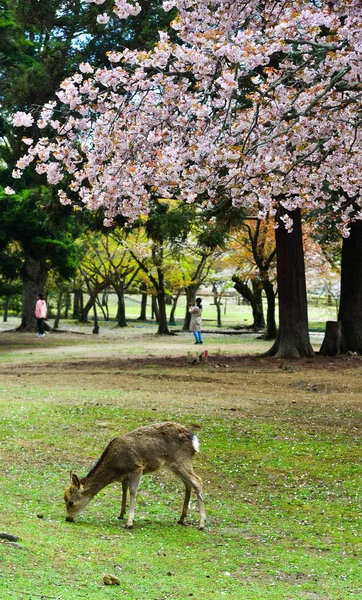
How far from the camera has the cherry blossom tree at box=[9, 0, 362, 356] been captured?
9094mm

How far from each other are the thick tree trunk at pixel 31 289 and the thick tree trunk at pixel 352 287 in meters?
18.3

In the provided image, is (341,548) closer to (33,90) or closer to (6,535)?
(6,535)

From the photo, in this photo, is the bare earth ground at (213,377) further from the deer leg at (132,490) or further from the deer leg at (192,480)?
the deer leg at (132,490)

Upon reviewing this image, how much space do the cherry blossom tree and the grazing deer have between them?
3835mm

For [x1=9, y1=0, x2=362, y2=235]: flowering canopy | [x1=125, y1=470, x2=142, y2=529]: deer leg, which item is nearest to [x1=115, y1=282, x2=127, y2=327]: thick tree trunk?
[x1=9, y1=0, x2=362, y2=235]: flowering canopy

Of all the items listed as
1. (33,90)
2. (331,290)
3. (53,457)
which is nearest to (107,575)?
(53,457)

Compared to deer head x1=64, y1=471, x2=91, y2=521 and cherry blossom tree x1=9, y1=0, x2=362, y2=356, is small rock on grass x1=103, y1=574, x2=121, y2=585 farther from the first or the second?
cherry blossom tree x1=9, y1=0, x2=362, y2=356

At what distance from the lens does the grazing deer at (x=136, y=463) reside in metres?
6.96

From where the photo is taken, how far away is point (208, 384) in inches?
658

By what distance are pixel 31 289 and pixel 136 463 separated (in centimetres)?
3352

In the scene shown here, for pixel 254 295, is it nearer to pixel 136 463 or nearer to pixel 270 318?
pixel 270 318

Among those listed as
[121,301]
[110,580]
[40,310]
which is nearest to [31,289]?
[40,310]

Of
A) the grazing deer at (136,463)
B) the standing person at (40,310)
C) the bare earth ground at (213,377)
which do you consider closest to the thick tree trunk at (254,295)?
the standing person at (40,310)

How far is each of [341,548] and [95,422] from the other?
5220 millimetres
